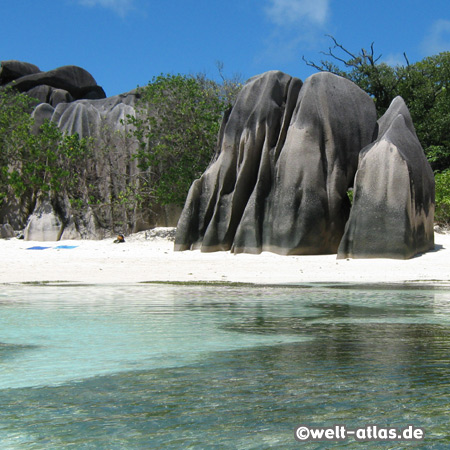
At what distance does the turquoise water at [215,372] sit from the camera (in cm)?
293

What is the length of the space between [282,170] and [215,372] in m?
13.8

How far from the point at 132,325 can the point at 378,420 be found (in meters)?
3.49

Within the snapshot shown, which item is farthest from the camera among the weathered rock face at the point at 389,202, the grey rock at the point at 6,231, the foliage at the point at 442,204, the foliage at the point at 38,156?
the grey rock at the point at 6,231

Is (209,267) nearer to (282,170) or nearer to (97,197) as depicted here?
(282,170)

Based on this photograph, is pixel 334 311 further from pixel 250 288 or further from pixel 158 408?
pixel 158 408

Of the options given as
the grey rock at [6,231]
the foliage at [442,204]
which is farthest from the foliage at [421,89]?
the grey rock at [6,231]

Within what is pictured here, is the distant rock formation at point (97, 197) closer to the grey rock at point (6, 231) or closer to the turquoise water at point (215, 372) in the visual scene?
the grey rock at point (6, 231)

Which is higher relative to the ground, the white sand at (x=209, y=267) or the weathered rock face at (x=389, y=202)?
the weathered rock face at (x=389, y=202)

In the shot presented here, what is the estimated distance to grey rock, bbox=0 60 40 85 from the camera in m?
40.6

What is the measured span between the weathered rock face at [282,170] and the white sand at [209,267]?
72 centimetres

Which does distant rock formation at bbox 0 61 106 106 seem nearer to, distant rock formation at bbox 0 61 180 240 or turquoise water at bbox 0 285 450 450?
distant rock formation at bbox 0 61 180 240

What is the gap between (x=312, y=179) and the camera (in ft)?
56.3

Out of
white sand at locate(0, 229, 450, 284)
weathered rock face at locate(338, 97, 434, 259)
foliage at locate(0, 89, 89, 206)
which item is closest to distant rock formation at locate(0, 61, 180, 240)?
foliage at locate(0, 89, 89, 206)

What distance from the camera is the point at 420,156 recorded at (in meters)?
16.6
